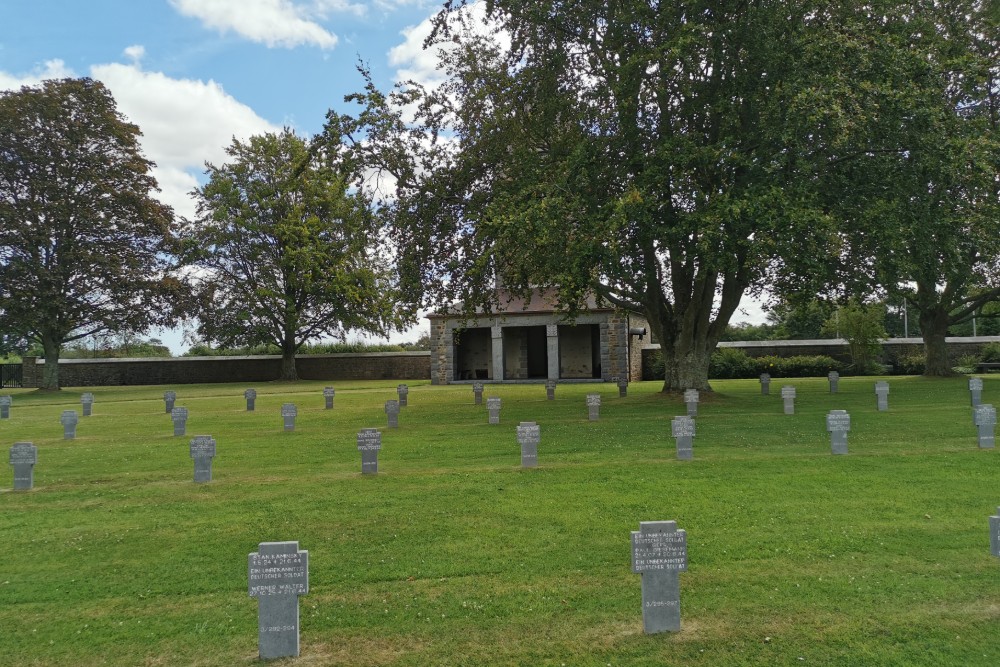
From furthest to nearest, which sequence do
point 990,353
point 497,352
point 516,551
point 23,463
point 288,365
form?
point 288,365, point 497,352, point 990,353, point 23,463, point 516,551

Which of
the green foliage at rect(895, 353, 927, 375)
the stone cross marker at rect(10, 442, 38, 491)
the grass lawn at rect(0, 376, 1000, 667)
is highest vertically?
the green foliage at rect(895, 353, 927, 375)

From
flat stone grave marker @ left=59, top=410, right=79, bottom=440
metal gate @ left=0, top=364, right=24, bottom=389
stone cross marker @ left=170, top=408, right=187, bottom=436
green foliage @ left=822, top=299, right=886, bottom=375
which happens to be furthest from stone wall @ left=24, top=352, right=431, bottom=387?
flat stone grave marker @ left=59, top=410, right=79, bottom=440

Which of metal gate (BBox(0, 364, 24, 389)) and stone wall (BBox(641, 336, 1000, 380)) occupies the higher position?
stone wall (BBox(641, 336, 1000, 380))

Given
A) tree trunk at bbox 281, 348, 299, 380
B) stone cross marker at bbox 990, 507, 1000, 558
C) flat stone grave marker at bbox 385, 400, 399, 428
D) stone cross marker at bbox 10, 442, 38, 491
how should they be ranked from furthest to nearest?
tree trunk at bbox 281, 348, 299, 380, flat stone grave marker at bbox 385, 400, 399, 428, stone cross marker at bbox 10, 442, 38, 491, stone cross marker at bbox 990, 507, 1000, 558

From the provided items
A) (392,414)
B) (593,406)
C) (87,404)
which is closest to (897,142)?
(593,406)

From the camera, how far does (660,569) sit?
470 centimetres

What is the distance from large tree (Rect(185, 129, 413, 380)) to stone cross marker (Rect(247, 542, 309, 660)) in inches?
1525

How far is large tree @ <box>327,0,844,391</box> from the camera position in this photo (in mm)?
16422

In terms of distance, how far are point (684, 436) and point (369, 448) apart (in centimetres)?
481

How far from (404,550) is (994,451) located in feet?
31.4

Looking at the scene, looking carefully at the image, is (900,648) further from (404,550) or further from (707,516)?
(404,550)

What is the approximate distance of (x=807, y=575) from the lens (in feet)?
18.8

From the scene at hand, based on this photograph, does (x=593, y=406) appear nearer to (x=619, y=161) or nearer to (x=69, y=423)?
(x=619, y=161)

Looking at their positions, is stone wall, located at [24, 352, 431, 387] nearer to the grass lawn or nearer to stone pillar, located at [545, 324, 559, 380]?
stone pillar, located at [545, 324, 559, 380]
